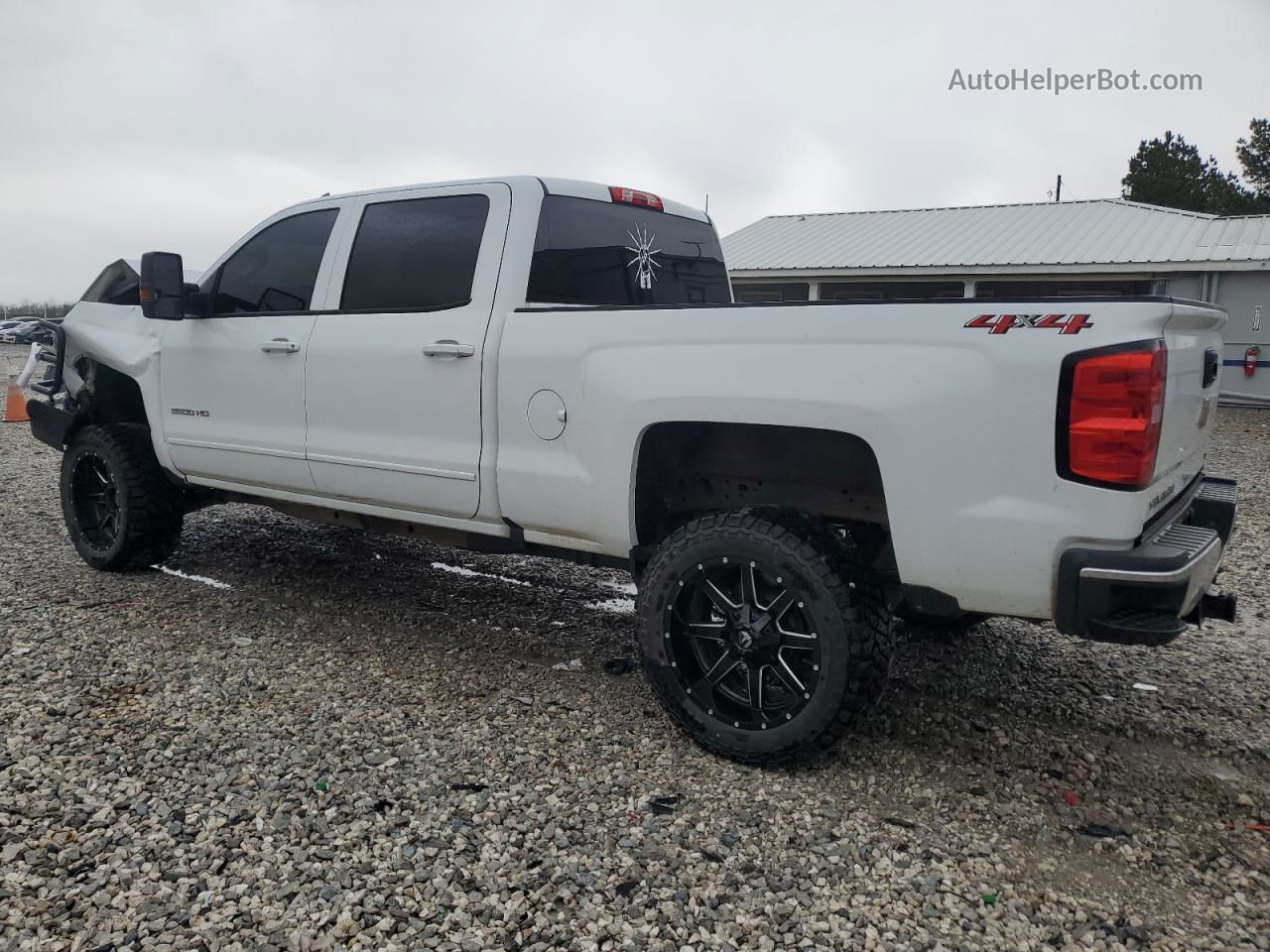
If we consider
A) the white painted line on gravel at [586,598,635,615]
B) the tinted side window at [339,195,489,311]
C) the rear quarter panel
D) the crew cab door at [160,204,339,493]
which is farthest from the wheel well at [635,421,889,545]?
the crew cab door at [160,204,339,493]

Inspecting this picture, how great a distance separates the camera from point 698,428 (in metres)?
3.34

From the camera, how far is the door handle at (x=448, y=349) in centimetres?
365

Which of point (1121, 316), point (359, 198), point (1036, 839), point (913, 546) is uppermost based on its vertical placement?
point (359, 198)

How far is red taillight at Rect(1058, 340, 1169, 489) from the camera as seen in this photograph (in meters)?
2.43

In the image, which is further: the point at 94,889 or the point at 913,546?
the point at 913,546

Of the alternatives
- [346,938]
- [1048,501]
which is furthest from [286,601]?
[1048,501]

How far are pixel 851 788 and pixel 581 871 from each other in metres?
1.00

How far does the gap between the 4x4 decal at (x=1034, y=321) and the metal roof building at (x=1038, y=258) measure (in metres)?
14.1

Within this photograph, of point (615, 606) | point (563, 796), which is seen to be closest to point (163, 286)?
point (615, 606)

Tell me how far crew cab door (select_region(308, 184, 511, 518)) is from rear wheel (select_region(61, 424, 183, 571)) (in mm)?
1506

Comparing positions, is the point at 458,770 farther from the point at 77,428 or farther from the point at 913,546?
the point at 77,428

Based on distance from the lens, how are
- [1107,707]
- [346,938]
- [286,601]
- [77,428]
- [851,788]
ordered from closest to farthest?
[346,938] < [851,788] < [1107,707] < [286,601] < [77,428]

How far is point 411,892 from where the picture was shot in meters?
2.46

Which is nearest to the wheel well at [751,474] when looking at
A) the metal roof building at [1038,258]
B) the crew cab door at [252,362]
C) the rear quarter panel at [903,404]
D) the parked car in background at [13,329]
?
the rear quarter panel at [903,404]
